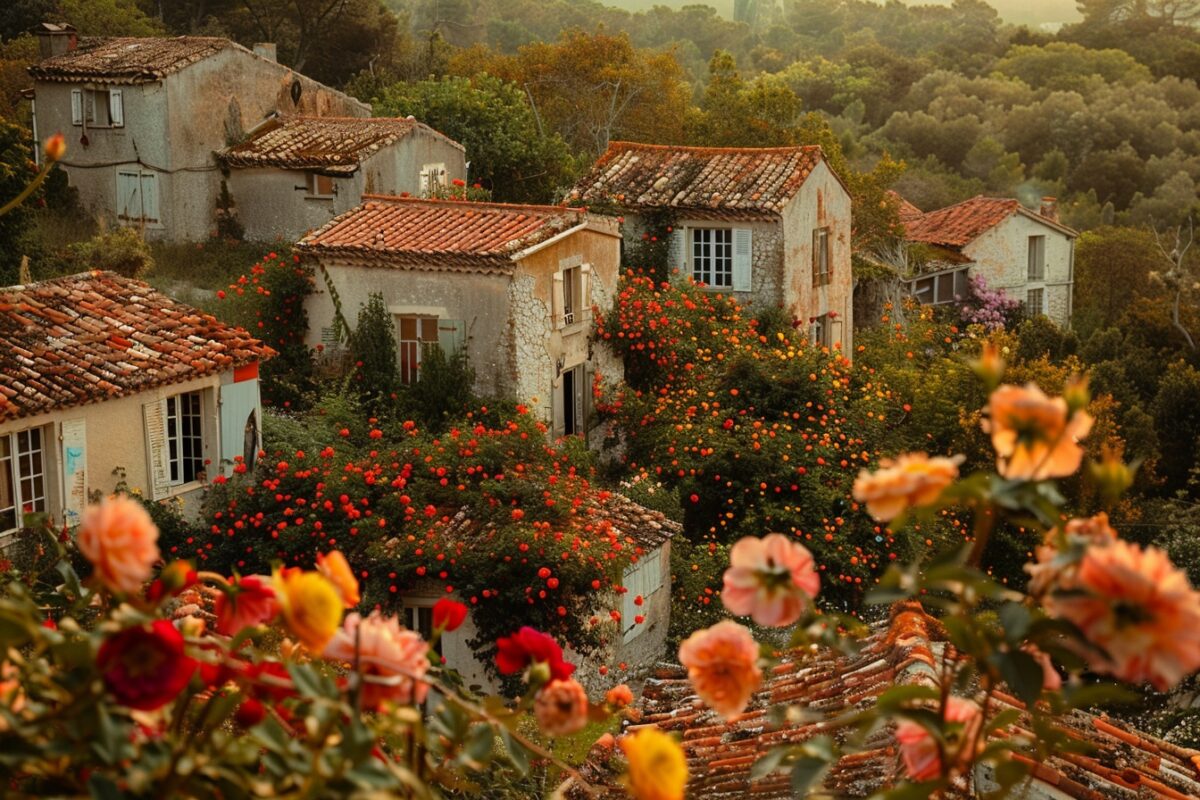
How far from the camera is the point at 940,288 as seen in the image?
3781cm

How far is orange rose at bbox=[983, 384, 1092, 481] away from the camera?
2.95m

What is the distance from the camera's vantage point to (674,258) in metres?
26.8

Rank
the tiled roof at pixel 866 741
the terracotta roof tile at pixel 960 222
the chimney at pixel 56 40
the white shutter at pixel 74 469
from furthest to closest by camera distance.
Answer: the terracotta roof tile at pixel 960 222
the chimney at pixel 56 40
the white shutter at pixel 74 469
the tiled roof at pixel 866 741

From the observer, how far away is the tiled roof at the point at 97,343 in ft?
50.1

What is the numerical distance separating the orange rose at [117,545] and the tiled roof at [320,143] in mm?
24482

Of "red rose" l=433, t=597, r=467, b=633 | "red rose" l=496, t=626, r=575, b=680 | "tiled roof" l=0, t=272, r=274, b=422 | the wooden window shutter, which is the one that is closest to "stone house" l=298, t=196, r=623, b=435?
the wooden window shutter

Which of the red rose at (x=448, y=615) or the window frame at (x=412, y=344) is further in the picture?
the window frame at (x=412, y=344)

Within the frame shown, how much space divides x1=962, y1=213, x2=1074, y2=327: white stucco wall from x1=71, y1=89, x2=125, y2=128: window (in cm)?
2088

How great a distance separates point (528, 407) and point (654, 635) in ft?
12.9

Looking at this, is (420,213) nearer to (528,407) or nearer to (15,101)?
(528,407)

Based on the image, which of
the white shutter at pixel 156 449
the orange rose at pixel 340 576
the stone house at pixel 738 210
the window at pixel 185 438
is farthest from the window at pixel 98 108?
the orange rose at pixel 340 576

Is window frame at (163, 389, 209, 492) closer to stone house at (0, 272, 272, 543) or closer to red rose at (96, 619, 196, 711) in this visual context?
stone house at (0, 272, 272, 543)

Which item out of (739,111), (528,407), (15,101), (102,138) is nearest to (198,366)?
(528,407)

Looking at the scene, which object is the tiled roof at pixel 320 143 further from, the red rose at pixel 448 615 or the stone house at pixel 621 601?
the red rose at pixel 448 615
